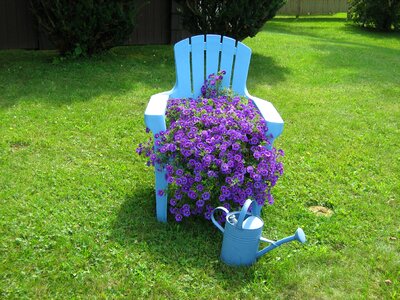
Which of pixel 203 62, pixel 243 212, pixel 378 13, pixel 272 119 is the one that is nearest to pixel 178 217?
pixel 243 212

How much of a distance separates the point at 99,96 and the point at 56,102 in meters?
0.51

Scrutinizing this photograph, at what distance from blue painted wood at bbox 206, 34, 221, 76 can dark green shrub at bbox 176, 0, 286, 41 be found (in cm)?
355

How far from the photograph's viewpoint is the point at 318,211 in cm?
301

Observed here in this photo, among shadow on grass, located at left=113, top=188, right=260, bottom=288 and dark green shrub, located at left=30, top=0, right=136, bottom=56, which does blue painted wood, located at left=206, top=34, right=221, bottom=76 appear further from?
dark green shrub, located at left=30, top=0, right=136, bottom=56

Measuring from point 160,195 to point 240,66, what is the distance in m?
1.38

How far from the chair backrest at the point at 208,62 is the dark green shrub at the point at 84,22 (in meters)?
3.29

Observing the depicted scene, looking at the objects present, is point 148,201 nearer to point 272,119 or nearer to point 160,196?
point 160,196

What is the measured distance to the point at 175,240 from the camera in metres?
2.57

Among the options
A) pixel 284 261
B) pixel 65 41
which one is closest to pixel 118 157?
pixel 284 261

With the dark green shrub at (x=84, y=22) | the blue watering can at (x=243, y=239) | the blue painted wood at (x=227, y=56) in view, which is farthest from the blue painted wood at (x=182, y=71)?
the dark green shrub at (x=84, y=22)

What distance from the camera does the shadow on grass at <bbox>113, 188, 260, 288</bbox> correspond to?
7.75ft

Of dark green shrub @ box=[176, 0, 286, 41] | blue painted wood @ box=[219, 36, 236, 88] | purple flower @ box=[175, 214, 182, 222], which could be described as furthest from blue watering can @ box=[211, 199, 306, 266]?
dark green shrub @ box=[176, 0, 286, 41]

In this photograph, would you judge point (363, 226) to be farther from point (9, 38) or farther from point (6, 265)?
point (9, 38)

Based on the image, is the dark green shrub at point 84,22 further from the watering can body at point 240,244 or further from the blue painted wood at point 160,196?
Answer: the watering can body at point 240,244
